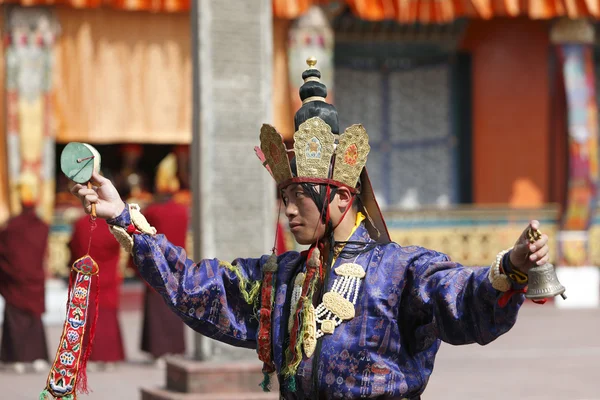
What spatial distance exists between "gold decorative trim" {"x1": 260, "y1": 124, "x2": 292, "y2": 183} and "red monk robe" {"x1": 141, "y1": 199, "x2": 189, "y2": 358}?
21.0ft

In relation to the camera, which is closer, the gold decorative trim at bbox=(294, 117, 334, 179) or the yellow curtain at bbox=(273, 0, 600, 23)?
the gold decorative trim at bbox=(294, 117, 334, 179)

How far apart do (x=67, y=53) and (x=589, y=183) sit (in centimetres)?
648

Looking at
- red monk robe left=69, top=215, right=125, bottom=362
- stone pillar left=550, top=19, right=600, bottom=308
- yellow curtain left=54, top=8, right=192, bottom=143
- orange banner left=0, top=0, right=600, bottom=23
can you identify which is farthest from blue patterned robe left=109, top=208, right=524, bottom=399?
stone pillar left=550, top=19, right=600, bottom=308

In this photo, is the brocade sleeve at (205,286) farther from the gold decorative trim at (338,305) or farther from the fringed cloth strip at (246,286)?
the gold decorative trim at (338,305)

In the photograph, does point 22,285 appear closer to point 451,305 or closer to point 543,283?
point 451,305

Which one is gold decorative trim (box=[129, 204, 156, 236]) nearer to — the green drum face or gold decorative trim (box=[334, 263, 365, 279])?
the green drum face

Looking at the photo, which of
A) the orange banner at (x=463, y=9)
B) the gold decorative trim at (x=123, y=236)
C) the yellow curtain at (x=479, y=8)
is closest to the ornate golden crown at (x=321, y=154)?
the gold decorative trim at (x=123, y=236)

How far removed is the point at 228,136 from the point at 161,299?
10.6ft

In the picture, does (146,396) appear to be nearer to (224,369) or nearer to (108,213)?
(224,369)

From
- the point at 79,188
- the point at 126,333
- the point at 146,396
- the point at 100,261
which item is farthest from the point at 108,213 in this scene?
the point at 126,333

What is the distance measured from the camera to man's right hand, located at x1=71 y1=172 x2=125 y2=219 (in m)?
3.19

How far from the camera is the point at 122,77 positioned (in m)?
12.4

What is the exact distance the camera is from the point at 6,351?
943 centimetres

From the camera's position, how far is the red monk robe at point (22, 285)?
9414mm
